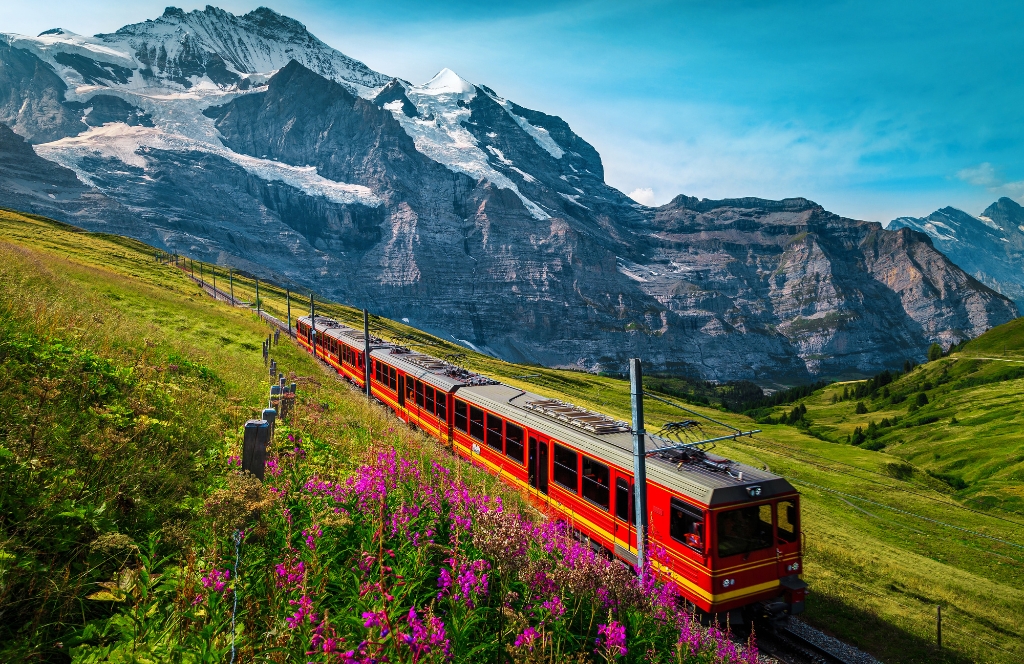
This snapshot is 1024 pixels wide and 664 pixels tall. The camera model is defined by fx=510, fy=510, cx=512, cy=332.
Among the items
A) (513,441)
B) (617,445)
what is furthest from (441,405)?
(617,445)

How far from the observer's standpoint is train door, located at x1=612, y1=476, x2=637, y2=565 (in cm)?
1273

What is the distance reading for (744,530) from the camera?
1173 cm

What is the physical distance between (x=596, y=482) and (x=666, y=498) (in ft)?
7.55

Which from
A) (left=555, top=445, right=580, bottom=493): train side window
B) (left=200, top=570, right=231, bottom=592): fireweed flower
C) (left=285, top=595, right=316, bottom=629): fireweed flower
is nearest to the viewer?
(left=285, top=595, right=316, bottom=629): fireweed flower

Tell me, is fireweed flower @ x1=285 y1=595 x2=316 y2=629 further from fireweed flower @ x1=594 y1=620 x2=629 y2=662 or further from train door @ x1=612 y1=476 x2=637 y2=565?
train door @ x1=612 y1=476 x2=637 y2=565

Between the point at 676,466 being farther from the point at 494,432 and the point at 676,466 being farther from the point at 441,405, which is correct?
the point at 441,405

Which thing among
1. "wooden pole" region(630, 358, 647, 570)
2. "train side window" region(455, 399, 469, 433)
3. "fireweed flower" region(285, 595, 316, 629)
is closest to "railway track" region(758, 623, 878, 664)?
"wooden pole" region(630, 358, 647, 570)

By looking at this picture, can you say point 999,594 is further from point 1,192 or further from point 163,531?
point 1,192

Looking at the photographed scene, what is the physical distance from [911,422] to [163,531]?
101 m

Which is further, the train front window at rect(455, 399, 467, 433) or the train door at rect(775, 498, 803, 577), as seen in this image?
the train front window at rect(455, 399, 467, 433)

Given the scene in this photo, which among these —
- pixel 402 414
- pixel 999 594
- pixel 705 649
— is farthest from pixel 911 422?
pixel 705 649

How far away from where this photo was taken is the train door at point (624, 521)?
41.8 feet

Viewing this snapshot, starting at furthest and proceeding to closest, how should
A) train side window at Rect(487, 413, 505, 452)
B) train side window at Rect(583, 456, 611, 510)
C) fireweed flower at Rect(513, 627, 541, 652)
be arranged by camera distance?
train side window at Rect(487, 413, 505, 452)
train side window at Rect(583, 456, 611, 510)
fireweed flower at Rect(513, 627, 541, 652)

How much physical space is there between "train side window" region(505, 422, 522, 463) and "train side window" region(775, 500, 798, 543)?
7.87 metres
